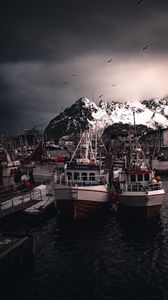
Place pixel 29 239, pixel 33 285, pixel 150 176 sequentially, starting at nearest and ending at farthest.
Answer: pixel 33 285 < pixel 29 239 < pixel 150 176

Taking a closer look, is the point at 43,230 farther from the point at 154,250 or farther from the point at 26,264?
the point at 154,250

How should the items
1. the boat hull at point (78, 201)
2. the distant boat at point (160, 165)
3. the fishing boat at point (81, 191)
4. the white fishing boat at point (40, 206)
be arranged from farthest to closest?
the distant boat at point (160, 165) → the white fishing boat at point (40, 206) → the fishing boat at point (81, 191) → the boat hull at point (78, 201)

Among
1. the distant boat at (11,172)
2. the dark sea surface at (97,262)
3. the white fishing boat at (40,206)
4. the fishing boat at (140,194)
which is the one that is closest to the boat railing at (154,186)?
the fishing boat at (140,194)

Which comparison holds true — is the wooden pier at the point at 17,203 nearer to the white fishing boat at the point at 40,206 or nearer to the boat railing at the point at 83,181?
the white fishing boat at the point at 40,206

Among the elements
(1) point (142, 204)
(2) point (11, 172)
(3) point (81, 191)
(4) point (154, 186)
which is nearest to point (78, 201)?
(3) point (81, 191)

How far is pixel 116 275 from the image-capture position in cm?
2347

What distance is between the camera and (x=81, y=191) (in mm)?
38031

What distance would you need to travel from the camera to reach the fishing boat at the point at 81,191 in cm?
3800

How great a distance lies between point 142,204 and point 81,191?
8.01 metres

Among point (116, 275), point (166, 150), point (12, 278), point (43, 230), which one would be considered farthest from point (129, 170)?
point (166, 150)

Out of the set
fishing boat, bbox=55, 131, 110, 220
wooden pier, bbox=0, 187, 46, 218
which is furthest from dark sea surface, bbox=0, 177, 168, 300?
wooden pier, bbox=0, 187, 46, 218

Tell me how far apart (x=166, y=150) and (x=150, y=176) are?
111m

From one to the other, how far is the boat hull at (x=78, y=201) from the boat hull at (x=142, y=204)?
11.8 feet

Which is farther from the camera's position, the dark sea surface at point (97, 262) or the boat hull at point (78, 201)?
the boat hull at point (78, 201)
